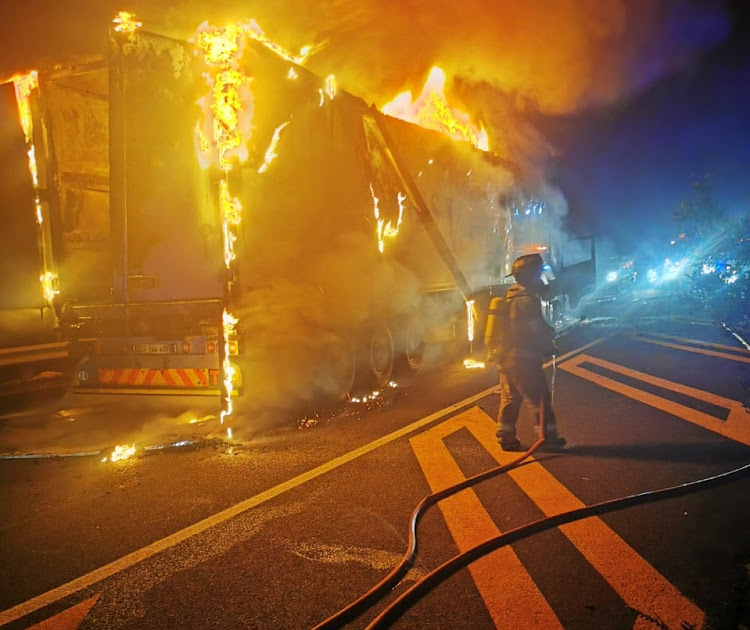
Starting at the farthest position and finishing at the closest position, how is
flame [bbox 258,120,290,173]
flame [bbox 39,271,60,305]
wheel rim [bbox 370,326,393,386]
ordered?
wheel rim [bbox 370,326,393,386] < flame [bbox 39,271,60,305] < flame [bbox 258,120,290,173]

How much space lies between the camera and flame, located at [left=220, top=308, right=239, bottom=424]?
5.29 m

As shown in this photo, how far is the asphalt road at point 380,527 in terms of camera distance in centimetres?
238

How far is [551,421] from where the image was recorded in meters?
4.56

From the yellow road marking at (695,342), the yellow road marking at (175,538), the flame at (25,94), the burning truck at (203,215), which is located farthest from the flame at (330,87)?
the yellow road marking at (695,342)

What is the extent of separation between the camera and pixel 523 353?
15.3ft

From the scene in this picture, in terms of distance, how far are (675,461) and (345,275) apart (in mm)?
4283

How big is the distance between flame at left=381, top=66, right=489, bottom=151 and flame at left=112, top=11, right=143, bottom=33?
22.1 feet

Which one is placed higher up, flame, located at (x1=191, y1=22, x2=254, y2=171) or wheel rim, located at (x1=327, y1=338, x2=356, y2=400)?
flame, located at (x1=191, y1=22, x2=254, y2=171)

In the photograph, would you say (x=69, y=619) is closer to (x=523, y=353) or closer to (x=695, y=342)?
(x=523, y=353)

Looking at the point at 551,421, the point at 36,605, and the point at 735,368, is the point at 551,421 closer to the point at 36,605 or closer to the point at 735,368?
the point at 36,605

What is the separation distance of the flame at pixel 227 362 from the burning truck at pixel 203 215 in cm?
2

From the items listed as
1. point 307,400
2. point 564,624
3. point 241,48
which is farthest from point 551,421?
point 241,48

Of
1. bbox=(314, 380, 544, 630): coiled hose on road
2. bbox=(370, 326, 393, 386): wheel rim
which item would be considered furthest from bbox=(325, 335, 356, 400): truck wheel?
bbox=(314, 380, 544, 630): coiled hose on road

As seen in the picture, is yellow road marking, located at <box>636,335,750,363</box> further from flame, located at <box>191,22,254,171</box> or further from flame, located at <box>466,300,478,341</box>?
flame, located at <box>191,22,254,171</box>
